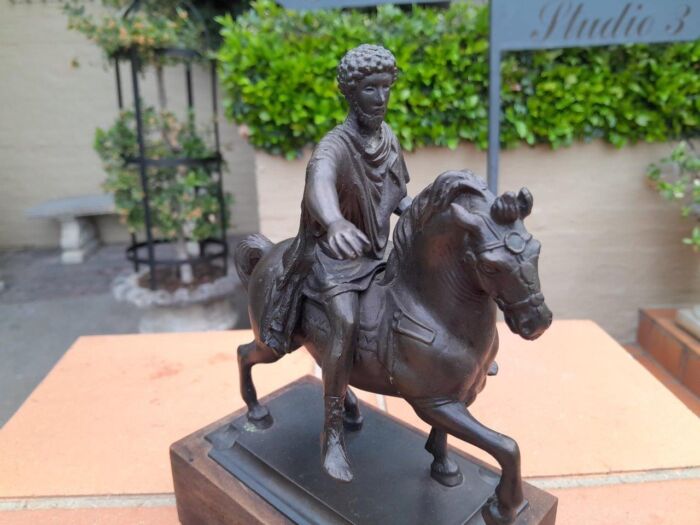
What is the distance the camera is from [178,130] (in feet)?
10.6

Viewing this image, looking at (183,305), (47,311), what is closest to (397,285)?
(183,305)

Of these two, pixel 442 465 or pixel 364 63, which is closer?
pixel 364 63

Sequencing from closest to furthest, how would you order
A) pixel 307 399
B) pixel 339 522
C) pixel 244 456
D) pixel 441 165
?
pixel 339 522
pixel 244 456
pixel 307 399
pixel 441 165

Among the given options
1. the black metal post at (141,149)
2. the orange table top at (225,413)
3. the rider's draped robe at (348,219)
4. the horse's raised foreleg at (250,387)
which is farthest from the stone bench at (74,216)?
the rider's draped robe at (348,219)

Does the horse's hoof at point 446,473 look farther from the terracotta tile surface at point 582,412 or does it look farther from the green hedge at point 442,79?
the green hedge at point 442,79

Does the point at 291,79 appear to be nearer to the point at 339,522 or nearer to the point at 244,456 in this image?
the point at 244,456

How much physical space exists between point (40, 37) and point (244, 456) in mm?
5499

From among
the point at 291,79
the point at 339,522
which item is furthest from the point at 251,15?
the point at 339,522

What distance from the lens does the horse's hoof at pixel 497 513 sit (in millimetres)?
1062

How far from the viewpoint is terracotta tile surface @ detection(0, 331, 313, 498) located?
60.9 inches

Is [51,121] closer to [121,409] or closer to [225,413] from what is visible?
[121,409]

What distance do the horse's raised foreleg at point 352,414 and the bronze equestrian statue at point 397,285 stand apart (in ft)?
0.78

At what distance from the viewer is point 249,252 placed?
139 cm

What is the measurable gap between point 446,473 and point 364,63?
35.7 inches
